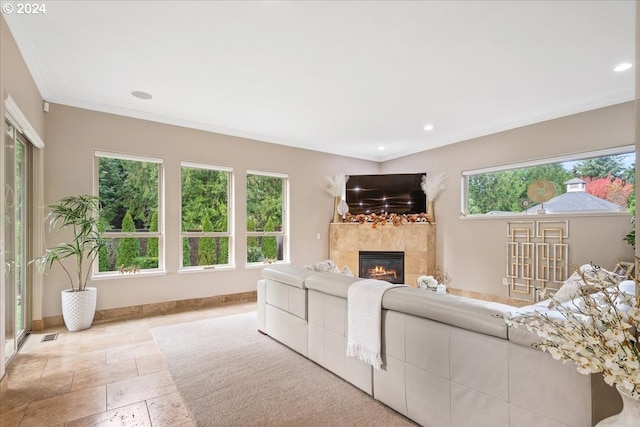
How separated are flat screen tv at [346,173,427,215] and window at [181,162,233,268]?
244 cm

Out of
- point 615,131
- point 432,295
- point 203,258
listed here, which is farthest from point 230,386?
point 615,131

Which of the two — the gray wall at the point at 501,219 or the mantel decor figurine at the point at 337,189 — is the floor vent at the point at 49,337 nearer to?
the mantel decor figurine at the point at 337,189

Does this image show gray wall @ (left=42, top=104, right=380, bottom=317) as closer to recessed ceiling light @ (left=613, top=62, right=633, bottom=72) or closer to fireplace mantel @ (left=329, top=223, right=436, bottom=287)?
fireplace mantel @ (left=329, top=223, right=436, bottom=287)

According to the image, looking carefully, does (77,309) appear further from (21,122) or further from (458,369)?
(458,369)

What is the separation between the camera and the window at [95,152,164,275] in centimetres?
447

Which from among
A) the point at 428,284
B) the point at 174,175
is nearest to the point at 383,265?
the point at 428,284

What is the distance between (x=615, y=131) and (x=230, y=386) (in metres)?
5.17

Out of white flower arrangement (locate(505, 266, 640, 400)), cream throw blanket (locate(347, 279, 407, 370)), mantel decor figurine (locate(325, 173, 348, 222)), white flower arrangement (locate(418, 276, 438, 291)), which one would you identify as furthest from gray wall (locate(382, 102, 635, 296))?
white flower arrangement (locate(505, 266, 640, 400))

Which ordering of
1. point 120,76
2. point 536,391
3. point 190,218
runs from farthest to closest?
point 190,218, point 120,76, point 536,391

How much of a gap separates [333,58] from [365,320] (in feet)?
7.81

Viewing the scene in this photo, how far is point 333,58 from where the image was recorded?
313 centimetres

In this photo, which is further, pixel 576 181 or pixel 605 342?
pixel 576 181

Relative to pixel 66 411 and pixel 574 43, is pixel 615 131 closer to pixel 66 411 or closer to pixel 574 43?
pixel 574 43

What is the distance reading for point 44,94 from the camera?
3877 mm
